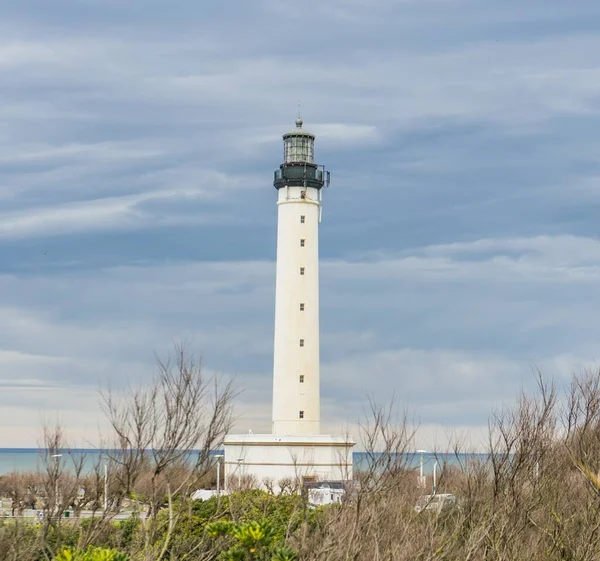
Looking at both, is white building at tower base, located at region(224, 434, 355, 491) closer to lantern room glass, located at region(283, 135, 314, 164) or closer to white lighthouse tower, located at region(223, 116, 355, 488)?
white lighthouse tower, located at region(223, 116, 355, 488)

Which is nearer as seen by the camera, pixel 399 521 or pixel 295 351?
pixel 399 521

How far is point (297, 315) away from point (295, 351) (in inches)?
65.8

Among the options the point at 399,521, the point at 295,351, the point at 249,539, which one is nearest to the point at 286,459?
the point at 295,351

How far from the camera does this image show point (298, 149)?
49.5m

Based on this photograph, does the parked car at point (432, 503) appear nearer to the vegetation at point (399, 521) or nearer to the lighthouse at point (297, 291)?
the vegetation at point (399, 521)

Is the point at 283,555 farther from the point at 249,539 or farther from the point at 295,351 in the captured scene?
the point at 295,351

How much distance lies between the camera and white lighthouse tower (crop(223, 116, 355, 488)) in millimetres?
46125

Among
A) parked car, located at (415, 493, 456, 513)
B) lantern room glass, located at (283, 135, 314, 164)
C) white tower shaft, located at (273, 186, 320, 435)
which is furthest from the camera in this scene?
lantern room glass, located at (283, 135, 314, 164)

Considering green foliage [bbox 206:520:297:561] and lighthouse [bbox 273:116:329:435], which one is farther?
lighthouse [bbox 273:116:329:435]

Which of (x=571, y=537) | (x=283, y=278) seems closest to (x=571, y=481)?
(x=571, y=537)

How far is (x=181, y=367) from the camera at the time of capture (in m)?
21.0

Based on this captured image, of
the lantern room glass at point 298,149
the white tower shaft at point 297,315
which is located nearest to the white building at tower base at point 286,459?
the white tower shaft at point 297,315

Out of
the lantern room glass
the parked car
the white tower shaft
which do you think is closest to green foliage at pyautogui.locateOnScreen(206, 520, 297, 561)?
the parked car

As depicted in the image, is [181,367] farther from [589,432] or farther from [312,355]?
[312,355]
